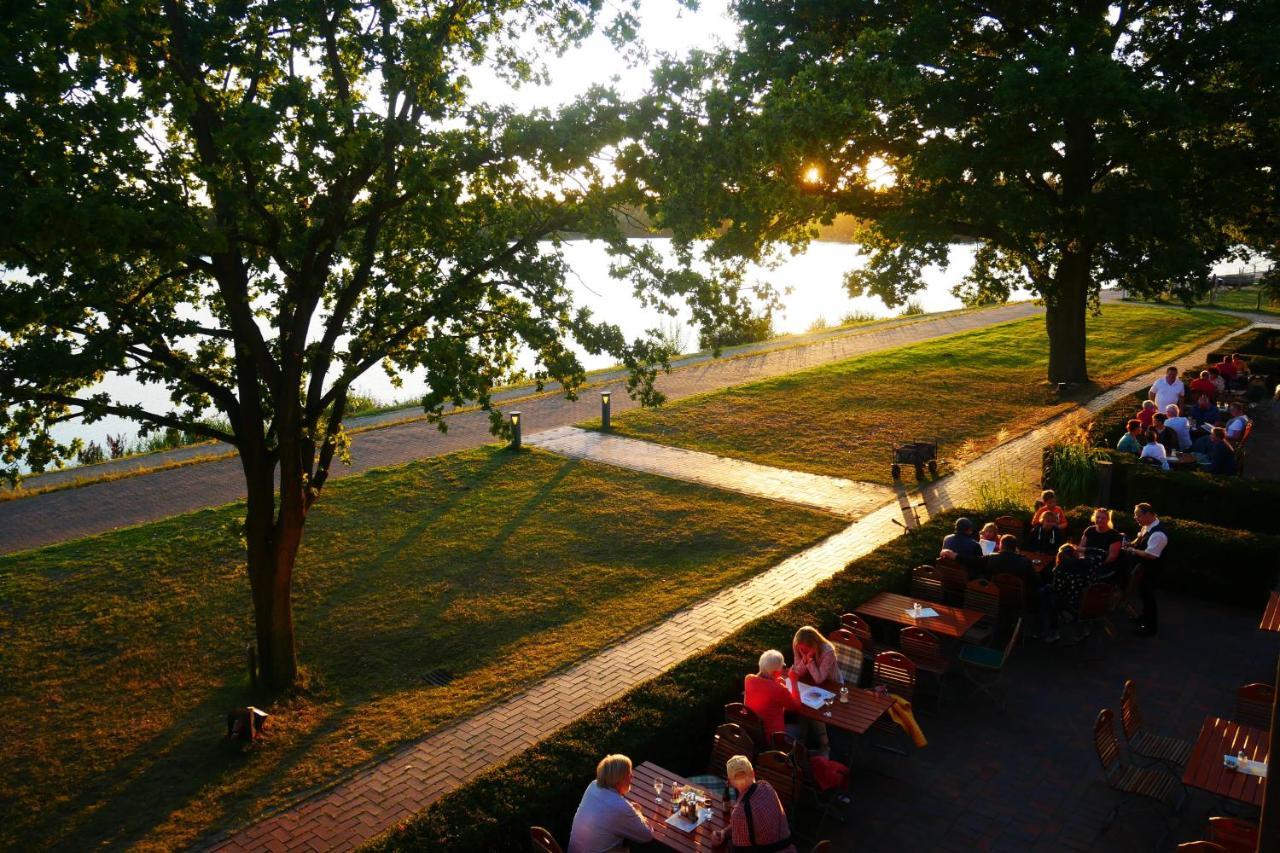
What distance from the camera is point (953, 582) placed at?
11023 millimetres

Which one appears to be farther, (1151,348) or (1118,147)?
(1151,348)

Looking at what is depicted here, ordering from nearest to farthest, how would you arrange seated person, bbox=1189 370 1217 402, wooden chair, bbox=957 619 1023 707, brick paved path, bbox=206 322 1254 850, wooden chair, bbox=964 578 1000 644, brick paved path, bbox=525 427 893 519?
1. brick paved path, bbox=206 322 1254 850
2. wooden chair, bbox=957 619 1023 707
3. wooden chair, bbox=964 578 1000 644
4. brick paved path, bbox=525 427 893 519
5. seated person, bbox=1189 370 1217 402

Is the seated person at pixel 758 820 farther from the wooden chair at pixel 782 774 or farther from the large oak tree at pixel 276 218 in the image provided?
the large oak tree at pixel 276 218

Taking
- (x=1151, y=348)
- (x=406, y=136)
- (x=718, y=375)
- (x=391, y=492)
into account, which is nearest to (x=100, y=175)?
(x=406, y=136)

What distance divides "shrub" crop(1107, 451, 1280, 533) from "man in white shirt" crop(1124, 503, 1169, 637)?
234cm

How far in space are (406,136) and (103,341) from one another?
348 centimetres

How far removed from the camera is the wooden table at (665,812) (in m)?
6.64

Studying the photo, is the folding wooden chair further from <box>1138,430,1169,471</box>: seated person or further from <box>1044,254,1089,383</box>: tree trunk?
<box>1044,254,1089,383</box>: tree trunk

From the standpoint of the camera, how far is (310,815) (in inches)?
326

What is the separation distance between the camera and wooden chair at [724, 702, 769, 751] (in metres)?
8.00

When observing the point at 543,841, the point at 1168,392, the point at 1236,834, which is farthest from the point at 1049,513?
the point at 543,841

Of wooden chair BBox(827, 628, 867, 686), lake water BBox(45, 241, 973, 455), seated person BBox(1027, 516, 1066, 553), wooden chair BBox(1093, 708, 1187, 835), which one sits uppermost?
Result: lake water BBox(45, 241, 973, 455)

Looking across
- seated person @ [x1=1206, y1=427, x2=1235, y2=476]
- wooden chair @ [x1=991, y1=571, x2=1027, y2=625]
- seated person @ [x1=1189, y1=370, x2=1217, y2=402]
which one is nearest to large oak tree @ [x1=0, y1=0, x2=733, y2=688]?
wooden chair @ [x1=991, y1=571, x2=1027, y2=625]

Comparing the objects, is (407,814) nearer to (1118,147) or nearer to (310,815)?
(310,815)
